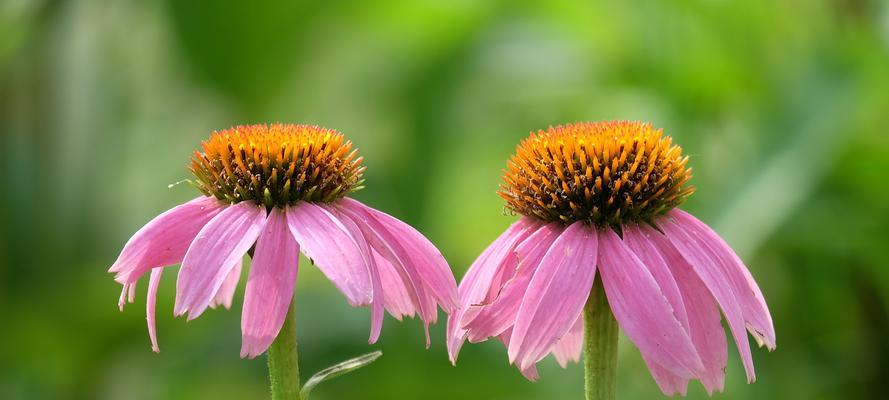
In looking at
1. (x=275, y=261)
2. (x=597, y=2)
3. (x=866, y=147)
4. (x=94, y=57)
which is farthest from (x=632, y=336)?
(x=94, y=57)

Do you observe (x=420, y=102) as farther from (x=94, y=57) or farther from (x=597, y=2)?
(x=94, y=57)

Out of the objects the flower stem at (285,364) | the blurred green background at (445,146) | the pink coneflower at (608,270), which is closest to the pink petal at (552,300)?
the pink coneflower at (608,270)

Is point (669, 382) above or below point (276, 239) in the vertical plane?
below

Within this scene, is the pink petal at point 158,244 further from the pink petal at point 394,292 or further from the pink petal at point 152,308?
Answer: the pink petal at point 394,292

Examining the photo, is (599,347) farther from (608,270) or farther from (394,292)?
(394,292)

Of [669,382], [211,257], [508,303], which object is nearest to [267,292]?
[211,257]

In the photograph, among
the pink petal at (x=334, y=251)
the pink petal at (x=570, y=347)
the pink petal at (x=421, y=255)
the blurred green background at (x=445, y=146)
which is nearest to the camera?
the pink petal at (x=334, y=251)

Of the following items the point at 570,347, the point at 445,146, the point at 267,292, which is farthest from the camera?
the point at 445,146
